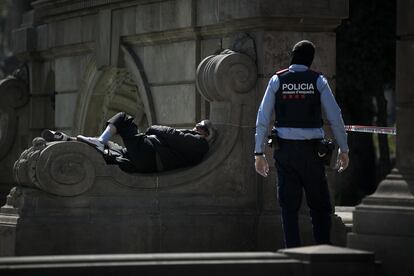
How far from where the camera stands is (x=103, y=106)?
17625mm

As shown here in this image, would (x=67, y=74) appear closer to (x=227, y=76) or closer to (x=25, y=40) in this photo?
(x=25, y=40)

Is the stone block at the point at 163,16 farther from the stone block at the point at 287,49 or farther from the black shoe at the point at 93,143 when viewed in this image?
the black shoe at the point at 93,143

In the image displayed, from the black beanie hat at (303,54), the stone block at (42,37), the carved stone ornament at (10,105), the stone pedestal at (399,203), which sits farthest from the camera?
the carved stone ornament at (10,105)

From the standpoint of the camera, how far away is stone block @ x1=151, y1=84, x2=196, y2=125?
1453 centimetres

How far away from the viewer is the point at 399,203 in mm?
9836

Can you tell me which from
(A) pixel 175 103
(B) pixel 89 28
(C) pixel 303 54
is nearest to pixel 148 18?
Answer: (A) pixel 175 103

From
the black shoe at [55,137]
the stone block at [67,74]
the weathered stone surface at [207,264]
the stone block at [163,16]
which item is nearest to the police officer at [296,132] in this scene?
the weathered stone surface at [207,264]

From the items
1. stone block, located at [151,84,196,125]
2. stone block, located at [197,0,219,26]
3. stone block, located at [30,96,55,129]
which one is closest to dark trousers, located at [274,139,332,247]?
stone block, located at [197,0,219,26]

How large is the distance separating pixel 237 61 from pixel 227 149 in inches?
32.3

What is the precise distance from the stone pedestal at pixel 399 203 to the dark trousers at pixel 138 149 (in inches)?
120

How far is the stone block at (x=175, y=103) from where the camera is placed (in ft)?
47.7

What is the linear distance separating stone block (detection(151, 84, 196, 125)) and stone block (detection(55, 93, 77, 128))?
3.17 metres

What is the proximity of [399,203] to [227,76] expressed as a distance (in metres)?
3.47

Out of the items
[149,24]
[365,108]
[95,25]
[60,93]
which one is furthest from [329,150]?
[365,108]
